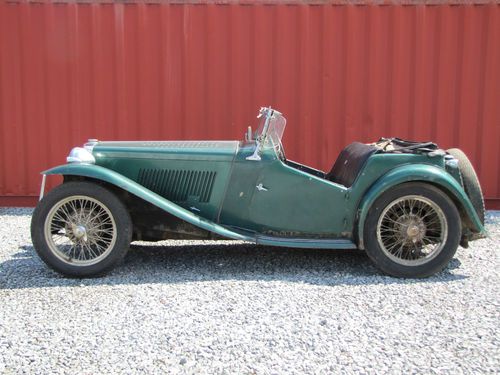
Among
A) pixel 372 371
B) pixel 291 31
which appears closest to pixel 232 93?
pixel 291 31

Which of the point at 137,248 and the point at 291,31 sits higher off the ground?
the point at 291,31

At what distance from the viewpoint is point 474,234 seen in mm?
4688

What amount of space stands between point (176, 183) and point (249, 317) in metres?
1.63

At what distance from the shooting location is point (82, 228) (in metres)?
4.46

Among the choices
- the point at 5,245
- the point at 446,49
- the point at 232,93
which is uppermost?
the point at 446,49

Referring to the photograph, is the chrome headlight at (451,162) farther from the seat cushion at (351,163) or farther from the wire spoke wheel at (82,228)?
→ the wire spoke wheel at (82,228)

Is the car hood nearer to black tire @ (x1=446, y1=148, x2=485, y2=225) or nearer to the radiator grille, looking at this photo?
the radiator grille

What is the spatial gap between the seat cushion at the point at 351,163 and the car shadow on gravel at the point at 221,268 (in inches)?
29.1

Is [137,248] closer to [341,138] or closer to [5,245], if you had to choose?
[5,245]

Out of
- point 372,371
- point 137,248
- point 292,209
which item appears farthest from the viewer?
point 137,248

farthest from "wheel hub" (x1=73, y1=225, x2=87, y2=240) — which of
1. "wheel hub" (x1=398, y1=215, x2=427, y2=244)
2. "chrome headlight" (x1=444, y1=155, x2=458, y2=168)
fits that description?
"chrome headlight" (x1=444, y1=155, x2=458, y2=168)

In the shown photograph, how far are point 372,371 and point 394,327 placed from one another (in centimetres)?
62

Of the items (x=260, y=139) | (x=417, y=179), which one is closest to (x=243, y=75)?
(x=260, y=139)

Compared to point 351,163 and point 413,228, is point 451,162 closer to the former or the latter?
point 413,228
